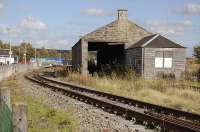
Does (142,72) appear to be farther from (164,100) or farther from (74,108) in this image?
(74,108)

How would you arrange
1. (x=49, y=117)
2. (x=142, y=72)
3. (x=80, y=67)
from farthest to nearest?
1. (x=80, y=67)
2. (x=142, y=72)
3. (x=49, y=117)

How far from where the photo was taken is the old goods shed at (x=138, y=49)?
37.8m

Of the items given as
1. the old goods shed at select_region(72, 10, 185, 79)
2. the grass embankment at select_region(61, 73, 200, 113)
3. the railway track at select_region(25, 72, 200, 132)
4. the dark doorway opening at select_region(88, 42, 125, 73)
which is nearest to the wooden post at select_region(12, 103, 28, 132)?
the railway track at select_region(25, 72, 200, 132)

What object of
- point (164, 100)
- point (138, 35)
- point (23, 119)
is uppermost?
point (138, 35)

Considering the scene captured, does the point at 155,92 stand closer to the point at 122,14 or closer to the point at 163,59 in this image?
the point at 163,59

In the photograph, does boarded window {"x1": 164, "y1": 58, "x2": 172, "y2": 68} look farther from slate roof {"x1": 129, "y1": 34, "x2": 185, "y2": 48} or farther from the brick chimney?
the brick chimney

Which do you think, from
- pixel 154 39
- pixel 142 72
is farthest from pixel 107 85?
pixel 154 39

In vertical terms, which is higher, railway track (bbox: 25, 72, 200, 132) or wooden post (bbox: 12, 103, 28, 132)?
wooden post (bbox: 12, 103, 28, 132)

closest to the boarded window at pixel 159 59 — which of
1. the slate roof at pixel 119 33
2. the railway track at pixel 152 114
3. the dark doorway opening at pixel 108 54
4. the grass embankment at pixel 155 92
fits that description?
the slate roof at pixel 119 33

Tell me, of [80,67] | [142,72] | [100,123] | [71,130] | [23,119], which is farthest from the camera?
[80,67]

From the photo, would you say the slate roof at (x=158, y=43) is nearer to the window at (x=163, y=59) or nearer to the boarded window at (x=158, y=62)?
the window at (x=163, y=59)

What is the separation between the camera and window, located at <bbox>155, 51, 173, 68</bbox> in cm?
3794

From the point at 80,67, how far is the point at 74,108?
82.6 feet

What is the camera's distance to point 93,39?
4250 cm
